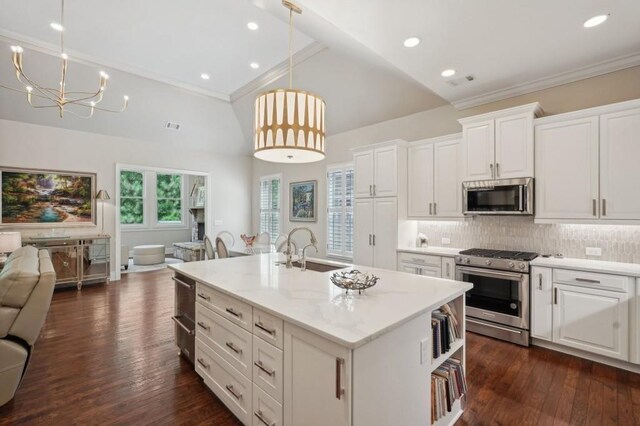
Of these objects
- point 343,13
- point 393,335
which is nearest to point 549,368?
point 393,335

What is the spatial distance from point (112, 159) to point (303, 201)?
4.02 meters

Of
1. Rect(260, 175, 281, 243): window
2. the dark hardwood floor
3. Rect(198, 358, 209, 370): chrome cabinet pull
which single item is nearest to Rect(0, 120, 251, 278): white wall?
Rect(260, 175, 281, 243): window

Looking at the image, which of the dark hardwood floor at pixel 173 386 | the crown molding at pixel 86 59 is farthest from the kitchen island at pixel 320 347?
the crown molding at pixel 86 59

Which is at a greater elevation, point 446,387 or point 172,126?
point 172,126

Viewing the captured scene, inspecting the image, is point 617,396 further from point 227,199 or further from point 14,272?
point 227,199

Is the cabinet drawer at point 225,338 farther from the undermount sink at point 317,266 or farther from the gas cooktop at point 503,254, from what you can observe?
the gas cooktop at point 503,254

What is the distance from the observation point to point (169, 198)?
32.3ft

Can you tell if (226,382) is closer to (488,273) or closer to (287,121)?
(287,121)

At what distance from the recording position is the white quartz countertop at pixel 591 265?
2641 millimetres

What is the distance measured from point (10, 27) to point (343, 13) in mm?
4636

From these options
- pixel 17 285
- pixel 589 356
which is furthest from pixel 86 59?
pixel 589 356

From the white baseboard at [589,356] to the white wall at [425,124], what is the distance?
2556mm

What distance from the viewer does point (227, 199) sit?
7.86 m

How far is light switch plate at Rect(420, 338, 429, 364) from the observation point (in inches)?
65.3
